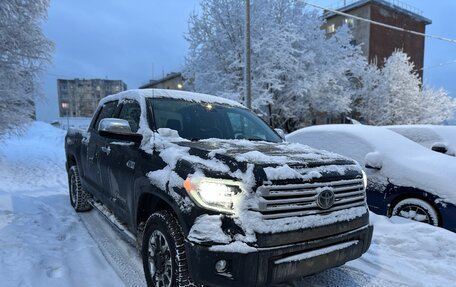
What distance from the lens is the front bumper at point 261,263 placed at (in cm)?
233

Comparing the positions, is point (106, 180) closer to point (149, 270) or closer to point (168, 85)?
point (149, 270)

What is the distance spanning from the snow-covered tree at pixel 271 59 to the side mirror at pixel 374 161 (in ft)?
41.8

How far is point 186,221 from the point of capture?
2.51 meters

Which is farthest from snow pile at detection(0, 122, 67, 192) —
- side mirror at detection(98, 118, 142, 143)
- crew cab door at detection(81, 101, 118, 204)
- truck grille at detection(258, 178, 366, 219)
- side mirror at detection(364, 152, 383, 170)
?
truck grille at detection(258, 178, 366, 219)

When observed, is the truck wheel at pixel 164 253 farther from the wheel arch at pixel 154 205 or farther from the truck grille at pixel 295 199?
the truck grille at pixel 295 199

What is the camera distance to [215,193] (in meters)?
2.47

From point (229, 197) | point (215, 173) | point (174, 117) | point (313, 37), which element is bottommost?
point (229, 197)

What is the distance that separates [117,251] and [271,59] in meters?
16.1

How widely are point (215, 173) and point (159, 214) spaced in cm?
Result: 70

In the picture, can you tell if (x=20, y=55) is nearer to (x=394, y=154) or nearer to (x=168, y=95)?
(x=168, y=95)

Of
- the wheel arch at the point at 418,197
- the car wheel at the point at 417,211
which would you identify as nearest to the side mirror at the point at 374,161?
the wheel arch at the point at 418,197

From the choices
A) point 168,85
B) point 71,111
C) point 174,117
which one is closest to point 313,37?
point 174,117

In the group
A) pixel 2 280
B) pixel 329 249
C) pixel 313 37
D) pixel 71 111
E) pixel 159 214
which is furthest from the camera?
pixel 71 111

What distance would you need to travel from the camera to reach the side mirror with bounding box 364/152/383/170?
521 centimetres
